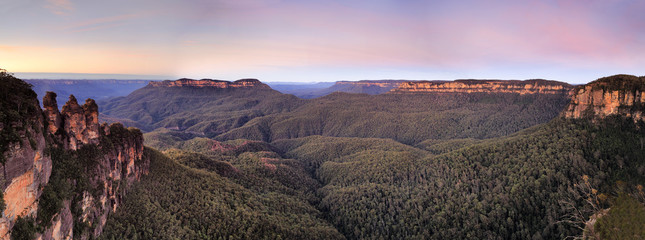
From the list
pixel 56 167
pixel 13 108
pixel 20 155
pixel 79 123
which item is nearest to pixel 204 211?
pixel 79 123

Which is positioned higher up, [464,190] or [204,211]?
[204,211]

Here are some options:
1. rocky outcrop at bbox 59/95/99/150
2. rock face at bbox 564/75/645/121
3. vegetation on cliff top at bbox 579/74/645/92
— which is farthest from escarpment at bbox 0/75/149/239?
vegetation on cliff top at bbox 579/74/645/92

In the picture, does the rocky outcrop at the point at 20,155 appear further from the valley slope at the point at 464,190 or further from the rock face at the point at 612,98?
the rock face at the point at 612,98

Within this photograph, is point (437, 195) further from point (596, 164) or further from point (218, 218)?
point (218, 218)

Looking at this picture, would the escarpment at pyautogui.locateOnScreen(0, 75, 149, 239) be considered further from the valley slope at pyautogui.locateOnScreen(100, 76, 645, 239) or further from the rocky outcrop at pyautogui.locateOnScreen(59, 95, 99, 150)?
the valley slope at pyautogui.locateOnScreen(100, 76, 645, 239)

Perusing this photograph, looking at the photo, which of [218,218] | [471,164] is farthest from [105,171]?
[471,164]

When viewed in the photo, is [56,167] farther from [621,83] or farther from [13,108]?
[621,83]
